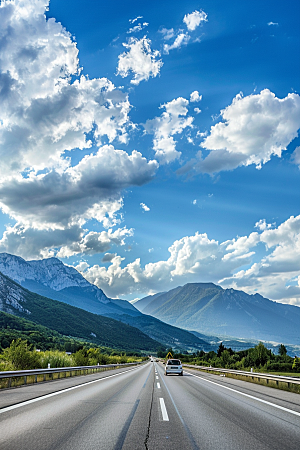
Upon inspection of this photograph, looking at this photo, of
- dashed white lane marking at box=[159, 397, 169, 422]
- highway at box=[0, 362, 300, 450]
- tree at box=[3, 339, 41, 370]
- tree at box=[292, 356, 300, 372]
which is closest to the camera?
highway at box=[0, 362, 300, 450]

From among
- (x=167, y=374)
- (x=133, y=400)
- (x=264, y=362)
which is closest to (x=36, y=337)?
(x=264, y=362)

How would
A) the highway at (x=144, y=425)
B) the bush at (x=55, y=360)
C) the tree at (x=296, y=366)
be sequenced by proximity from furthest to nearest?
1. the tree at (x=296, y=366)
2. the bush at (x=55, y=360)
3. the highway at (x=144, y=425)

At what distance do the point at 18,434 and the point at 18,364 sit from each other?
15489mm

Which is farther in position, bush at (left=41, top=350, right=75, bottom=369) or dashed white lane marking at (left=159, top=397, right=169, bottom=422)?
bush at (left=41, top=350, right=75, bottom=369)

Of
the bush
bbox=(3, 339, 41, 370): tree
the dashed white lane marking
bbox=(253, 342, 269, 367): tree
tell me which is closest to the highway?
the dashed white lane marking

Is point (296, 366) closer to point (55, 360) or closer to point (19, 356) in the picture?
point (55, 360)

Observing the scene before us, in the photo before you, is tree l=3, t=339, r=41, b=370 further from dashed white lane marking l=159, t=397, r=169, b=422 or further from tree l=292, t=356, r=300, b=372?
tree l=292, t=356, r=300, b=372

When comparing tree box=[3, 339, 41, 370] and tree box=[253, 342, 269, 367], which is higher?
tree box=[3, 339, 41, 370]

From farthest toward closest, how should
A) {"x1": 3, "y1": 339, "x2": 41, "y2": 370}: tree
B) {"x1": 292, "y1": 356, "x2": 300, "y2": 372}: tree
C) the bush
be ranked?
{"x1": 292, "y1": 356, "x2": 300, "y2": 372}: tree
the bush
{"x1": 3, "y1": 339, "x2": 41, "y2": 370}: tree

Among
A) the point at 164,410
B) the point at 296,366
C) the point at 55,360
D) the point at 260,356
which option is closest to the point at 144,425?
the point at 164,410

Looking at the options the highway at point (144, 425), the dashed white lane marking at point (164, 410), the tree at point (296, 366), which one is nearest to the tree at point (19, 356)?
the highway at point (144, 425)

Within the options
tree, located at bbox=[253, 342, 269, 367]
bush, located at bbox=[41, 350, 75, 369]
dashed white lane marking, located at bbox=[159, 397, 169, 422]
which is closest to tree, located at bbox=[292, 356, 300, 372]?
tree, located at bbox=[253, 342, 269, 367]

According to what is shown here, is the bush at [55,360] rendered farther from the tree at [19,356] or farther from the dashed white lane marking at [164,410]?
the dashed white lane marking at [164,410]

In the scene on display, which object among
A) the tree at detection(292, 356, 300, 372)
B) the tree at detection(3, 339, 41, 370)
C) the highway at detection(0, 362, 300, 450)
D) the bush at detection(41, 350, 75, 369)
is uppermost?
the highway at detection(0, 362, 300, 450)
